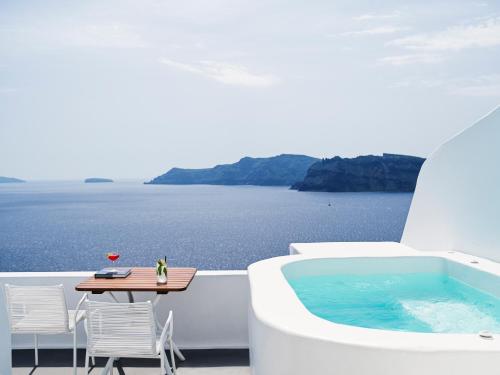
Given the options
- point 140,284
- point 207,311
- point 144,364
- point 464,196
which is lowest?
point 144,364

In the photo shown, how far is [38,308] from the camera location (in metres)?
3.91

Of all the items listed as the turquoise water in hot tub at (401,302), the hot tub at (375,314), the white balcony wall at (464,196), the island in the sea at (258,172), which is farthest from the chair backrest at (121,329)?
the island in the sea at (258,172)

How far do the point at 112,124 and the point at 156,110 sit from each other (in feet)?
25.4

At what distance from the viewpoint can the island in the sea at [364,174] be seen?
2645 inches

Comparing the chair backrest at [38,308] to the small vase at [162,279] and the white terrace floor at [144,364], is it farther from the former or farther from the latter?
the small vase at [162,279]

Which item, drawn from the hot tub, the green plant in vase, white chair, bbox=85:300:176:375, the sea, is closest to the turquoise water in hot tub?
the hot tub

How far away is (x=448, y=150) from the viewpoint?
5.82m

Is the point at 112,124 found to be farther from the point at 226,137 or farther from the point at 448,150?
the point at 448,150

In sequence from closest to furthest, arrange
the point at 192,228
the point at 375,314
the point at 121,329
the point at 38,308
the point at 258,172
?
the point at 121,329 < the point at 38,308 < the point at 375,314 < the point at 192,228 < the point at 258,172

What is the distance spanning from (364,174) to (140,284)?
72.8 meters

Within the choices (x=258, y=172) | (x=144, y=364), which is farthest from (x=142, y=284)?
(x=258, y=172)

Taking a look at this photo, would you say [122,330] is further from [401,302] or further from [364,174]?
[364,174]

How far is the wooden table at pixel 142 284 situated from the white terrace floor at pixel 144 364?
0.19 m

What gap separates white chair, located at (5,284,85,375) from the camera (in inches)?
153
